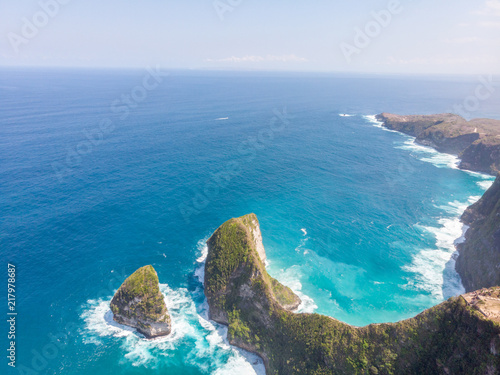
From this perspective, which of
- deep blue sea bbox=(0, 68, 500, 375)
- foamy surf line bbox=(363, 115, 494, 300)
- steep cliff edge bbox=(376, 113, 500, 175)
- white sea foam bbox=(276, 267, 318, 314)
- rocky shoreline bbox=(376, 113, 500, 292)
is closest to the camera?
deep blue sea bbox=(0, 68, 500, 375)

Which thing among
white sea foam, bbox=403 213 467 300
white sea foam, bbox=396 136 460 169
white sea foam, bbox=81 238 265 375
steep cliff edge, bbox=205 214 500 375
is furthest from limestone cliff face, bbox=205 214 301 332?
white sea foam, bbox=396 136 460 169

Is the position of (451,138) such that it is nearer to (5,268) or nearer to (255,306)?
(255,306)

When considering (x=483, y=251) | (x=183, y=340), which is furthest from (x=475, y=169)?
(x=183, y=340)

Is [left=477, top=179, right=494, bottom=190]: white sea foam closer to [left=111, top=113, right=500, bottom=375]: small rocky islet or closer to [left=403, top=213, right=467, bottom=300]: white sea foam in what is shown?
[left=111, top=113, right=500, bottom=375]: small rocky islet

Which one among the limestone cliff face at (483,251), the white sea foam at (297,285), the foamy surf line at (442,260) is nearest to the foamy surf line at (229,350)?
the white sea foam at (297,285)

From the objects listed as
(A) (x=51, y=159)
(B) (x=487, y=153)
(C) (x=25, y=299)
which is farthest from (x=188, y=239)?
(B) (x=487, y=153)

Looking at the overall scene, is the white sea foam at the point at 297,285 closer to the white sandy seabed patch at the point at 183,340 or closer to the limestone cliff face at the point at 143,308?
the white sandy seabed patch at the point at 183,340
